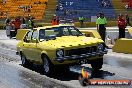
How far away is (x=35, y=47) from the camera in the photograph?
12133 mm

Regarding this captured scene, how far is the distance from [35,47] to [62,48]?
170 cm

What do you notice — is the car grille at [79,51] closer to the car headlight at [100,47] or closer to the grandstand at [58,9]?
the car headlight at [100,47]

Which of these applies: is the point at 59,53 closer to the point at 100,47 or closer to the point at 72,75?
the point at 72,75

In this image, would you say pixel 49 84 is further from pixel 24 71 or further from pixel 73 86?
pixel 24 71

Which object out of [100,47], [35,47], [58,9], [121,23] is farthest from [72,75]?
[58,9]

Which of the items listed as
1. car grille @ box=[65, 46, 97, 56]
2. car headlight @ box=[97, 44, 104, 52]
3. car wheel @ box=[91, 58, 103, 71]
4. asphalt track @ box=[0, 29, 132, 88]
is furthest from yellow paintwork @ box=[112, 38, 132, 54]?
car grille @ box=[65, 46, 97, 56]

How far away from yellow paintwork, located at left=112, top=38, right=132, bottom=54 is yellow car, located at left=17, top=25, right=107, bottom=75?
18.3 ft

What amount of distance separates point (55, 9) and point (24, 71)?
145ft

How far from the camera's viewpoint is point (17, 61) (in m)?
16.0

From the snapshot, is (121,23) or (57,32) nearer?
(57,32)

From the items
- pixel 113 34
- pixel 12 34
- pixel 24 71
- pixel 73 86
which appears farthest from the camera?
pixel 12 34

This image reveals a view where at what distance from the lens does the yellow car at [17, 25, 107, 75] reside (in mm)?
10711

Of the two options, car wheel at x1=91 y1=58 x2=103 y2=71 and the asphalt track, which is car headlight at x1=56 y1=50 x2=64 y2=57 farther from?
car wheel at x1=91 y1=58 x2=103 y2=71

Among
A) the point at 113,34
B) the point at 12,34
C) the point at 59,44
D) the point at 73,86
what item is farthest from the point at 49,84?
the point at 12,34
